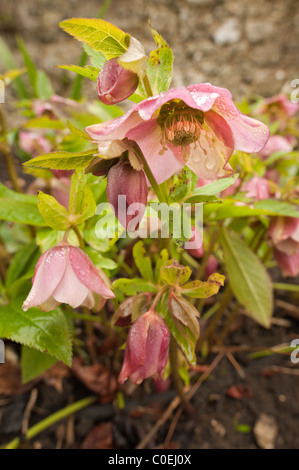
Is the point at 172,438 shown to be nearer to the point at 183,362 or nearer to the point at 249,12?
the point at 183,362

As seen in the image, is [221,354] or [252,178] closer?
[252,178]

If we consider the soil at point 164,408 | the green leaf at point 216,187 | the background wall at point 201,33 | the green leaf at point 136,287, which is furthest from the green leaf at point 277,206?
the background wall at point 201,33

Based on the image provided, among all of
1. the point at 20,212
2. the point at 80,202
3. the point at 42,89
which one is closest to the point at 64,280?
the point at 80,202

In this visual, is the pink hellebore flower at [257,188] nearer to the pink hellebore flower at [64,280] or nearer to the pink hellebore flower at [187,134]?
the pink hellebore flower at [187,134]

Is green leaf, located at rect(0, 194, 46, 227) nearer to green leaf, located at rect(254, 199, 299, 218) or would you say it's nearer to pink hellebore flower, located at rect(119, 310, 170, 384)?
pink hellebore flower, located at rect(119, 310, 170, 384)

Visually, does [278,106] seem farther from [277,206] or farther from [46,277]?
[46,277]

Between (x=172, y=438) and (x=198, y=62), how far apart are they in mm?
1518

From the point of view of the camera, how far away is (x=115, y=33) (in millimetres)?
431

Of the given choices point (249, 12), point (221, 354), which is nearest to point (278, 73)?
point (249, 12)

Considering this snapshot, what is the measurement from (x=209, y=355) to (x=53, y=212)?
0.70 metres

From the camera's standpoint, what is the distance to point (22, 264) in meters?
0.77

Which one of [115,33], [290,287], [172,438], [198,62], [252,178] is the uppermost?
[198,62]

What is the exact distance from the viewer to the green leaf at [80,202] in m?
0.54

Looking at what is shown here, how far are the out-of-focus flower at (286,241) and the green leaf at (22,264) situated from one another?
1.49 ft
